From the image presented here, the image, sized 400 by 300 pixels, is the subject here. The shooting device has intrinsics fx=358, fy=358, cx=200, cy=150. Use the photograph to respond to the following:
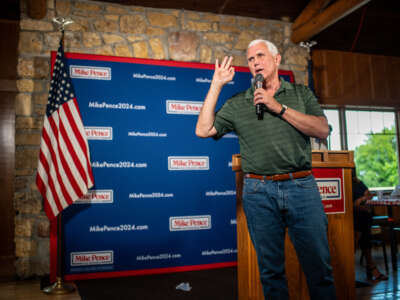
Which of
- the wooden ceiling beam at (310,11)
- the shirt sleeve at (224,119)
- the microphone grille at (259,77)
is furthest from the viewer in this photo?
A: the wooden ceiling beam at (310,11)

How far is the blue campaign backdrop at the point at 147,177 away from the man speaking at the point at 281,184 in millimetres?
2360

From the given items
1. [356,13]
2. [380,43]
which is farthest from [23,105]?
[380,43]

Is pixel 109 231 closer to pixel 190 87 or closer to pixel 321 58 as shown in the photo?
pixel 190 87

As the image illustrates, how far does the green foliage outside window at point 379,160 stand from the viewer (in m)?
6.17

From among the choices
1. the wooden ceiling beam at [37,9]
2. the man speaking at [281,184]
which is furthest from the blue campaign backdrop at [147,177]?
the man speaking at [281,184]

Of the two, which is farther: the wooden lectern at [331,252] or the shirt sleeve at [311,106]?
the wooden lectern at [331,252]

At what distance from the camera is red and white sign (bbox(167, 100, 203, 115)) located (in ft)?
13.5

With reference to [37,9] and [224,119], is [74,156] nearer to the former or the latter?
[37,9]

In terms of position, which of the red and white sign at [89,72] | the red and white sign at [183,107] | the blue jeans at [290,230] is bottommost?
the blue jeans at [290,230]

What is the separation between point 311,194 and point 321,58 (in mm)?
4680

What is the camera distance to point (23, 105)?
3.77m

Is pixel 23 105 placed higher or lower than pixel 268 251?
higher

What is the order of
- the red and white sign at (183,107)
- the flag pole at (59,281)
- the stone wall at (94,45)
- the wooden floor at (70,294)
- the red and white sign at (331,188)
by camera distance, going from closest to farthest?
the red and white sign at (331,188) < the wooden floor at (70,294) < the flag pole at (59,281) < the stone wall at (94,45) < the red and white sign at (183,107)

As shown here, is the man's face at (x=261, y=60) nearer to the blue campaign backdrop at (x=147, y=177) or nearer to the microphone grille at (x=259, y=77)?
the microphone grille at (x=259, y=77)
